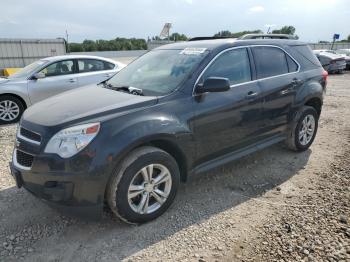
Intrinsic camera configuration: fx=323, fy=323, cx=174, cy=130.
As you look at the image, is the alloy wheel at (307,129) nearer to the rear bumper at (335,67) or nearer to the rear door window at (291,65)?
Answer: the rear door window at (291,65)

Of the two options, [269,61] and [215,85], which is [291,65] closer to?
[269,61]

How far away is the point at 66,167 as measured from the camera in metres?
2.77

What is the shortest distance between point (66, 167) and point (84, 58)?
6007 millimetres

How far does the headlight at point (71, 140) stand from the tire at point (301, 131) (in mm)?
3238

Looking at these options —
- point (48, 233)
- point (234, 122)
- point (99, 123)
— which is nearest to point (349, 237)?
point (234, 122)

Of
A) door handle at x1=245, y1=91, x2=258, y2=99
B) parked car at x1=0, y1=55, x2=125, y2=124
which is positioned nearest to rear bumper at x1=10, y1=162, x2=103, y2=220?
door handle at x1=245, y1=91, x2=258, y2=99

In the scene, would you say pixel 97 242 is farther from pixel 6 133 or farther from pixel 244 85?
pixel 6 133

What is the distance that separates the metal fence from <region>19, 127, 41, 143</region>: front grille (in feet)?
47.3

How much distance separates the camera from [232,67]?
398cm

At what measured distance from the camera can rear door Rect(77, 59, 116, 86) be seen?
26.3ft

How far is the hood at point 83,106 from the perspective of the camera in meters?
3.02

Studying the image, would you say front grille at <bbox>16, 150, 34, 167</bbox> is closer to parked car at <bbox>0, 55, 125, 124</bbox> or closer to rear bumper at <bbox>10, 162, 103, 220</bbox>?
rear bumper at <bbox>10, 162, 103, 220</bbox>

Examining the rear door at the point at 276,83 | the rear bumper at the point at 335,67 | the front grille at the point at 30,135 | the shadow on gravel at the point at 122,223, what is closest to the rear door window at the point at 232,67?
the rear door at the point at 276,83

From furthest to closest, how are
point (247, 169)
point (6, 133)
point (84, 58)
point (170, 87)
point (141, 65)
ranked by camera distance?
point (84, 58) < point (6, 133) < point (247, 169) < point (141, 65) < point (170, 87)
